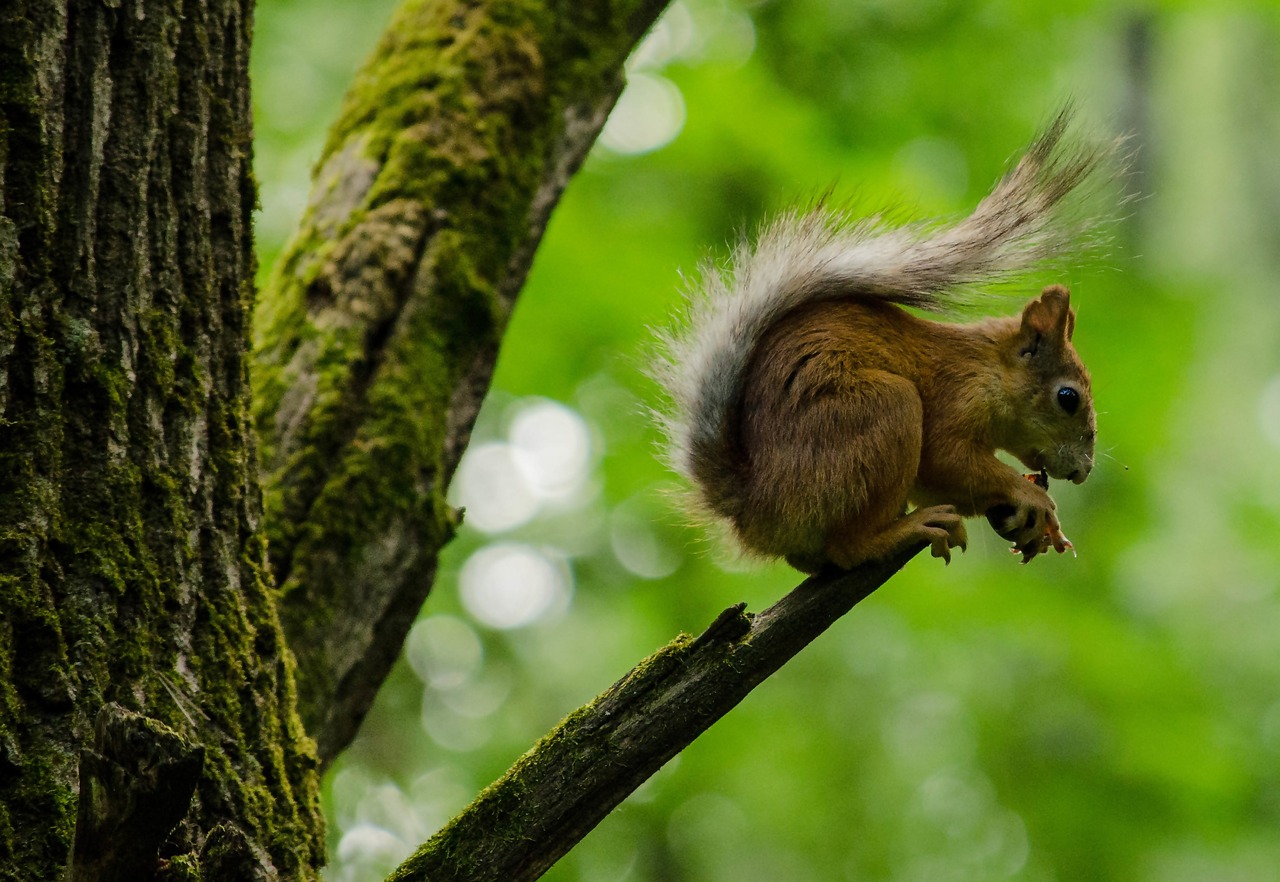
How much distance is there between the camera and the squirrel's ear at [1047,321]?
3.10 metres

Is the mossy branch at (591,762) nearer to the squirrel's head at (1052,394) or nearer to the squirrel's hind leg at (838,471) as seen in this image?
the squirrel's hind leg at (838,471)

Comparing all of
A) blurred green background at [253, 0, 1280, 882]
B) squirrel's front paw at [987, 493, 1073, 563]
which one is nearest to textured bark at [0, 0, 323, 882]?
squirrel's front paw at [987, 493, 1073, 563]

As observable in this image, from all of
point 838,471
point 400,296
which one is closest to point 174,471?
point 400,296

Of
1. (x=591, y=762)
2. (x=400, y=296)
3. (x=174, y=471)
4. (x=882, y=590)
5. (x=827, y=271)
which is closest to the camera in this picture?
(x=591, y=762)

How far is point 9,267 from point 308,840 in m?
1.07

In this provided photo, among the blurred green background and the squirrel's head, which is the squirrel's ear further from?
the blurred green background

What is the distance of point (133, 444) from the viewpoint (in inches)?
79.0

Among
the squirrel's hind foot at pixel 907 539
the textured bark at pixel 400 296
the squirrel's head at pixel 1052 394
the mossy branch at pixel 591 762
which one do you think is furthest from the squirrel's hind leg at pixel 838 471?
the textured bark at pixel 400 296

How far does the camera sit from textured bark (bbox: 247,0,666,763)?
2.81 metres

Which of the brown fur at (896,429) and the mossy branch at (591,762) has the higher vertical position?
the brown fur at (896,429)

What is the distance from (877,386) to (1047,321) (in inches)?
25.8

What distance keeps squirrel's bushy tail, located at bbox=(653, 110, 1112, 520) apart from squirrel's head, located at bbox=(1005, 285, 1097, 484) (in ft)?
0.97

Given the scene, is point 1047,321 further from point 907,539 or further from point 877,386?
point 907,539

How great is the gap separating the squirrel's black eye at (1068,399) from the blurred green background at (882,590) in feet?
6.70
